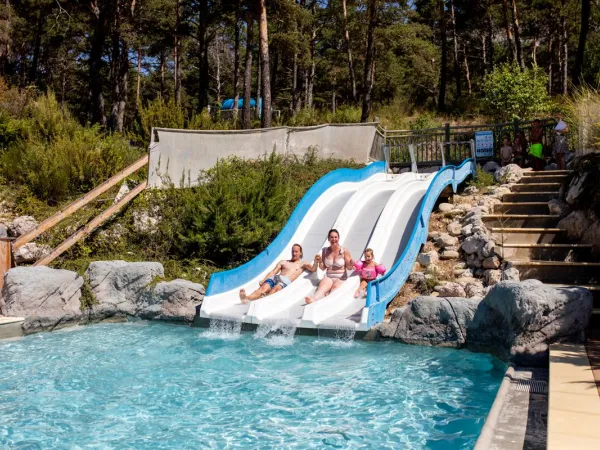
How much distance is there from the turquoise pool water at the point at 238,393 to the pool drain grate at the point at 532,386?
1.26ft

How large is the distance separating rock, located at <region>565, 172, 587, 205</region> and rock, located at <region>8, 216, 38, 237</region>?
9.83 metres

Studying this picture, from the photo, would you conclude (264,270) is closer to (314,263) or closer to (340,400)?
(314,263)

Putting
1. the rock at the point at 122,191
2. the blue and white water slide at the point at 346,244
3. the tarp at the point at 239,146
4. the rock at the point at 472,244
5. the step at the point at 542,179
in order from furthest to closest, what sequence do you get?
the step at the point at 542,179 < the rock at the point at 122,191 < the tarp at the point at 239,146 < the rock at the point at 472,244 < the blue and white water slide at the point at 346,244

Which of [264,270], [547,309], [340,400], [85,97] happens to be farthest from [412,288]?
[85,97]

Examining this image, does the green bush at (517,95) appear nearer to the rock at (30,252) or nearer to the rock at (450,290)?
the rock at (450,290)

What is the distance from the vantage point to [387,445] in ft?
16.0

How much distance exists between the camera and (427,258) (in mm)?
10156

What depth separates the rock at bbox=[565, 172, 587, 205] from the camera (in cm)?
1005

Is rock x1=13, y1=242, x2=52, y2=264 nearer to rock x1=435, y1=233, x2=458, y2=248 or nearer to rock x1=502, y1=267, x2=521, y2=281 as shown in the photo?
rock x1=435, y1=233, x2=458, y2=248

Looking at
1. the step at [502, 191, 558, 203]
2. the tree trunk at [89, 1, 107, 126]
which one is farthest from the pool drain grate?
the tree trunk at [89, 1, 107, 126]

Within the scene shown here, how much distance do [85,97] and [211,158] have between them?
3590cm

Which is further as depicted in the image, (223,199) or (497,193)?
(497,193)

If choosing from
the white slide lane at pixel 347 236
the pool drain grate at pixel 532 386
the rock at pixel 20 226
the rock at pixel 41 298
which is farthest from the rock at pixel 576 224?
the rock at pixel 20 226

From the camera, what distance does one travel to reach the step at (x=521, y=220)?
1064cm
